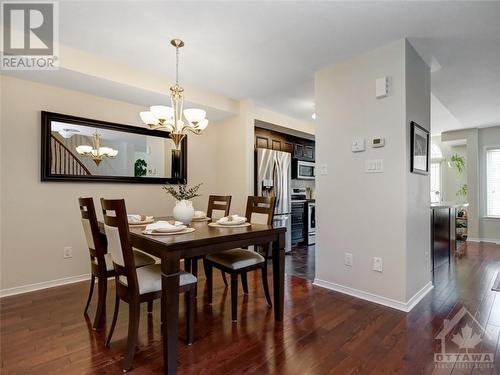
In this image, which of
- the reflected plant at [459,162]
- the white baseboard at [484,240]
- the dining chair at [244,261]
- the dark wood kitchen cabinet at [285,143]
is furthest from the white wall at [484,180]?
the dining chair at [244,261]

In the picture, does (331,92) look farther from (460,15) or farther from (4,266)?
(4,266)

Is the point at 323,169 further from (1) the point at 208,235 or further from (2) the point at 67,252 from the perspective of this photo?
(2) the point at 67,252

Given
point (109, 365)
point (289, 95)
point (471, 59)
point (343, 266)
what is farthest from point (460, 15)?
point (109, 365)

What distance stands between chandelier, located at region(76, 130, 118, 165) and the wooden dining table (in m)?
1.45

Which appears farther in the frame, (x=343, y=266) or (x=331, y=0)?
(x=343, y=266)

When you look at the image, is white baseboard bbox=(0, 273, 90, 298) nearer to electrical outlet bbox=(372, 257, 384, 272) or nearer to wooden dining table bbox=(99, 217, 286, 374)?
wooden dining table bbox=(99, 217, 286, 374)

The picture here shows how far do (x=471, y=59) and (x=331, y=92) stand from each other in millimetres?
1449

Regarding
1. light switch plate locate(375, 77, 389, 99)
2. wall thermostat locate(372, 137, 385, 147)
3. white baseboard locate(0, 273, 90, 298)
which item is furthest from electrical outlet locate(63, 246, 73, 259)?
light switch plate locate(375, 77, 389, 99)

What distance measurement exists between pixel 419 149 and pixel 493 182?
4.56 metres

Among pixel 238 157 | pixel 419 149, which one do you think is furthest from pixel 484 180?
pixel 238 157

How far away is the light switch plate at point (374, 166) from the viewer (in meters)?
2.64

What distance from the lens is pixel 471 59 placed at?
290cm

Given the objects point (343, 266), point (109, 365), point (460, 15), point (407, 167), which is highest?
point (460, 15)

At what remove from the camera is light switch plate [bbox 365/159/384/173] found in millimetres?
2643
